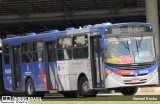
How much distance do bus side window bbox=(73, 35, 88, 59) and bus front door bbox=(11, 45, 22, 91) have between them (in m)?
5.52

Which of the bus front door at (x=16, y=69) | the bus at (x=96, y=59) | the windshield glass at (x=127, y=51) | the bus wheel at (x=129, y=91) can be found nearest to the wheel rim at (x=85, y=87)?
the bus at (x=96, y=59)

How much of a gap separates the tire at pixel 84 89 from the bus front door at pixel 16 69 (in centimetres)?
593

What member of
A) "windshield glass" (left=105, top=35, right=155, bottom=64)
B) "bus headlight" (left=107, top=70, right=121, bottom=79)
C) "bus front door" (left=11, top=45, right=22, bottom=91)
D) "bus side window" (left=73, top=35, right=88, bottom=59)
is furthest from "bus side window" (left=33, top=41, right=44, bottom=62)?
"bus headlight" (left=107, top=70, right=121, bottom=79)

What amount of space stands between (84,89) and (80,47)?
6.11 feet

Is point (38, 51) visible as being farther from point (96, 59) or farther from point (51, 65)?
point (96, 59)

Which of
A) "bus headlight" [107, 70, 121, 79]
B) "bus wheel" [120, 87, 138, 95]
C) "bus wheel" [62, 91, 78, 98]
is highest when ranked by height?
"bus headlight" [107, 70, 121, 79]

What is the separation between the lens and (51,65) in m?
23.8

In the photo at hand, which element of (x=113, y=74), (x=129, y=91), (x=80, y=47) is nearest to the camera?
→ (x=113, y=74)

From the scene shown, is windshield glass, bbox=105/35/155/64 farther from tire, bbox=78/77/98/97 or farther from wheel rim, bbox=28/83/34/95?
wheel rim, bbox=28/83/34/95

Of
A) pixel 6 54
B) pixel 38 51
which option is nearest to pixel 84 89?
pixel 38 51

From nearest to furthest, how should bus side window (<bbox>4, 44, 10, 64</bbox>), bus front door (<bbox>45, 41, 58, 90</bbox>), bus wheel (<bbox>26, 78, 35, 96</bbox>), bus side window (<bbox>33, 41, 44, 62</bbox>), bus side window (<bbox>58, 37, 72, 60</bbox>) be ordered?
bus side window (<bbox>58, 37, 72, 60</bbox>) → bus front door (<bbox>45, 41, 58, 90</bbox>) → bus side window (<bbox>33, 41, 44, 62</bbox>) → bus wheel (<bbox>26, 78, 35, 96</bbox>) → bus side window (<bbox>4, 44, 10, 64</bbox>)

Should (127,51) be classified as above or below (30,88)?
above

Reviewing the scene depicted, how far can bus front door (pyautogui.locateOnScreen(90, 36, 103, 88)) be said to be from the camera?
20.8 m

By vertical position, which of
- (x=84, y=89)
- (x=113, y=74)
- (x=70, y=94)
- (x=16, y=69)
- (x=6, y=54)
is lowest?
(x=70, y=94)
